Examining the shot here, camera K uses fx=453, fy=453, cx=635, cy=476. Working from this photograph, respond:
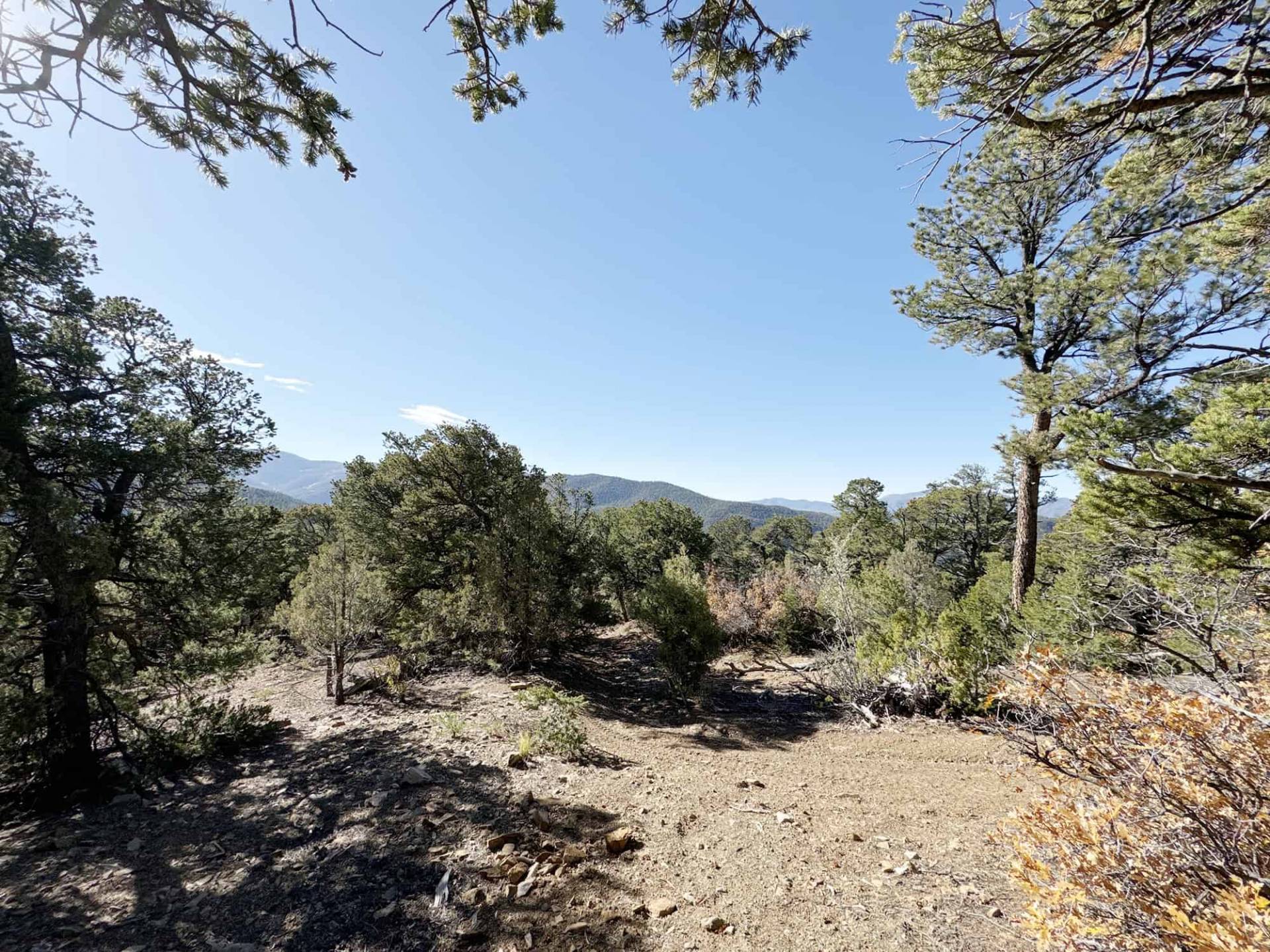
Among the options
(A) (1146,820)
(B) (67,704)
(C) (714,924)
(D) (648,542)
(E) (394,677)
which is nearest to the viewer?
(A) (1146,820)

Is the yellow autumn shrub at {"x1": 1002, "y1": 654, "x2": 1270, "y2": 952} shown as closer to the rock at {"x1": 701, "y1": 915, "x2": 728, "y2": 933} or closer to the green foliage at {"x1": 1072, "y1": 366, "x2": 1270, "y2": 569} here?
the rock at {"x1": 701, "y1": 915, "x2": 728, "y2": 933}

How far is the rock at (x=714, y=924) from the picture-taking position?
3357 millimetres

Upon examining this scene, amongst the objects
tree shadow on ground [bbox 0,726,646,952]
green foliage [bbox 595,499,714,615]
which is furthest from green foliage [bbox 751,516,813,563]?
tree shadow on ground [bbox 0,726,646,952]

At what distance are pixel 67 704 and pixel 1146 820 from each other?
36.6ft

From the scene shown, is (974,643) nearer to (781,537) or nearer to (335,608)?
(335,608)

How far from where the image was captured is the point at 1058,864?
8.46 ft

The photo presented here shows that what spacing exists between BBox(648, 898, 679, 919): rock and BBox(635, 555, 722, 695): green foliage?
8493mm

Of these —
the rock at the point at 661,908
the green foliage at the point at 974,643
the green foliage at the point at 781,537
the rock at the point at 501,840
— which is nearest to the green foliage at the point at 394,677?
the rock at the point at 501,840

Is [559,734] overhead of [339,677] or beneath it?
overhead

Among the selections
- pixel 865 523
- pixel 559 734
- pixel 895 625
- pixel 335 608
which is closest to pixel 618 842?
pixel 559 734

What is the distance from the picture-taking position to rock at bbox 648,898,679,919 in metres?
3.56

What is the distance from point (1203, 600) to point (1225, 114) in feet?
17.7

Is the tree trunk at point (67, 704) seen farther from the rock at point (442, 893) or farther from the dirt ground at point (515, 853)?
the rock at point (442, 893)

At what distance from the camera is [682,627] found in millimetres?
12234
